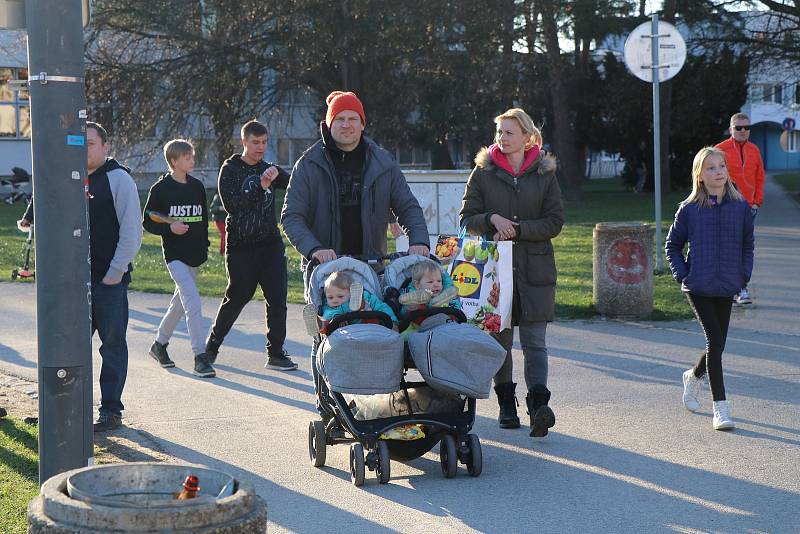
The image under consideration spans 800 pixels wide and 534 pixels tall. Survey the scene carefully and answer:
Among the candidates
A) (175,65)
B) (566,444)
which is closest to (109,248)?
(566,444)

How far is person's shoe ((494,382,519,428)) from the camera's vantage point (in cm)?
713

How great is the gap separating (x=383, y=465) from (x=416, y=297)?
34.0 inches

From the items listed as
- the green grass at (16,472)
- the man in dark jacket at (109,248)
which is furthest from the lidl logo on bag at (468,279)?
the green grass at (16,472)

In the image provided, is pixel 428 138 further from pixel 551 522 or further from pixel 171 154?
pixel 551 522

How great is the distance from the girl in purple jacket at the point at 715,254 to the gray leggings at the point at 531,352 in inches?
36.2

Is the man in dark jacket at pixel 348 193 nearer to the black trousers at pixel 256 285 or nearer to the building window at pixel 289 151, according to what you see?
the black trousers at pixel 256 285

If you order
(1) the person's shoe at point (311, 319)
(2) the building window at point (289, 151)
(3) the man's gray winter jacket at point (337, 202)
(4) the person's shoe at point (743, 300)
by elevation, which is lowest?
(4) the person's shoe at point (743, 300)

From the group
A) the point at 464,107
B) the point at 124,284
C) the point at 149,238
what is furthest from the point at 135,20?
the point at 124,284

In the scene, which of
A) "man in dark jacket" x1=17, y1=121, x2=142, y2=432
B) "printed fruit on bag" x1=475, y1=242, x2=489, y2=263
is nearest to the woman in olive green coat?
"printed fruit on bag" x1=475, y1=242, x2=489, y2=263

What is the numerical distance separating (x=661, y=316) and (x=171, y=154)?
16.3 feet

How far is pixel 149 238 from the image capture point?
79.7ft

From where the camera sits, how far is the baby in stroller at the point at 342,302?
5.97 metres

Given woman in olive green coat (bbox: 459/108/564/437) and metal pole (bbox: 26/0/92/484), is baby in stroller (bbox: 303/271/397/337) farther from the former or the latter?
metal pole (bbox: 26/0/92/484)

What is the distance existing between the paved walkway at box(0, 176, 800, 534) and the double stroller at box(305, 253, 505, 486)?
152 millimetres
